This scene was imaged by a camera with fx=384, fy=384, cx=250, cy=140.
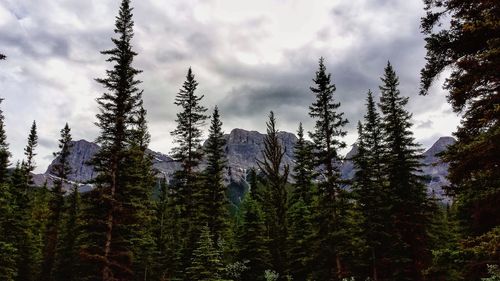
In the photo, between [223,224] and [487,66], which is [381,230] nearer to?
[223,224]

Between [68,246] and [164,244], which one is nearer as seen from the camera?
[164,244]

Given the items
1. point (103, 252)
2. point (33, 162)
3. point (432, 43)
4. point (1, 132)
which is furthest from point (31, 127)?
point (432, 43)

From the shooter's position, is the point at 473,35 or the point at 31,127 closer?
the point at 473,35

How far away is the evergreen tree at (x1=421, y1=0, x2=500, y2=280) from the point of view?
9508mm

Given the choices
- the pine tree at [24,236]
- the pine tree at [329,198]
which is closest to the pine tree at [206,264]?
the pine tree at [329,198]

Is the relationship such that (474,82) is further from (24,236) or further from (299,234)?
(24,236)

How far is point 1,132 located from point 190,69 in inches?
819

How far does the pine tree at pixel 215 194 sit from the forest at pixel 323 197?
10cm

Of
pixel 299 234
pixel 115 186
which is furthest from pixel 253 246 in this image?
pixel 115 186

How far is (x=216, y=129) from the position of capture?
127 ft

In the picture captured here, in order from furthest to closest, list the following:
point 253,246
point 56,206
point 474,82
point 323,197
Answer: point 56,206
point 253,246
point 323,197
point 474,82

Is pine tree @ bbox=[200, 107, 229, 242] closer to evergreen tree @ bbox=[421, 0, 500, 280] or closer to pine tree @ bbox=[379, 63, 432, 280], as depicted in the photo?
pine tree @ bbox=[379, 63, 432, 280]

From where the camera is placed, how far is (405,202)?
28031 millimetres

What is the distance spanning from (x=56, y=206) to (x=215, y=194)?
23889 mm
